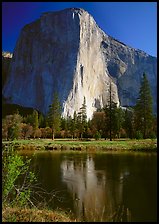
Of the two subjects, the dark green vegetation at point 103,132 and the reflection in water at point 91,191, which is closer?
the reflection in water at point 91,191

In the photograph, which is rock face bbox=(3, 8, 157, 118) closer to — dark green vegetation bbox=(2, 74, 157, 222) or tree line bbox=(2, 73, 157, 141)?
dark green vegetation bbox=(2, 74, 157, 222)

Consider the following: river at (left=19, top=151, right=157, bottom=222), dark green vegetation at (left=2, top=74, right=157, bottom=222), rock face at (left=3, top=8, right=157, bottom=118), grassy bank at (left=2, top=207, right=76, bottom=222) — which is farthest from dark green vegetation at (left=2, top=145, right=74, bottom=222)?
rock face at (left=3, top=8, right=157, bottom=118)

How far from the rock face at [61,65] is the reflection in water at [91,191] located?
234 ft

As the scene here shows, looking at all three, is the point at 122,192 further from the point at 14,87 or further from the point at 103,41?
the point at 103,41

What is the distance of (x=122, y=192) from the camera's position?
38.0 feet

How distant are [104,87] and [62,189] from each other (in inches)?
3790

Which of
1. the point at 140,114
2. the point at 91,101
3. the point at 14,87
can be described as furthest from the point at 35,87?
the point at 140,114

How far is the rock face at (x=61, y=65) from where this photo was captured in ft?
312

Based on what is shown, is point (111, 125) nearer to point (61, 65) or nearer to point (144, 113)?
point (144, 113)

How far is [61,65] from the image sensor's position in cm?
9800

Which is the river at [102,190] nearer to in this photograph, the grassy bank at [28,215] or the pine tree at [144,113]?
the grassy bank at [28,215]

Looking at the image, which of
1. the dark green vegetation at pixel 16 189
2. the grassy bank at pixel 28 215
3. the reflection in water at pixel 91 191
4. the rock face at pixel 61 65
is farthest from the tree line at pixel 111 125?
the rock face at pixel 61 65

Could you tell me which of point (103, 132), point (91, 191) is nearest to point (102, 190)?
point (91, 191)

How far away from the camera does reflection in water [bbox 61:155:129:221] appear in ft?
28.9
